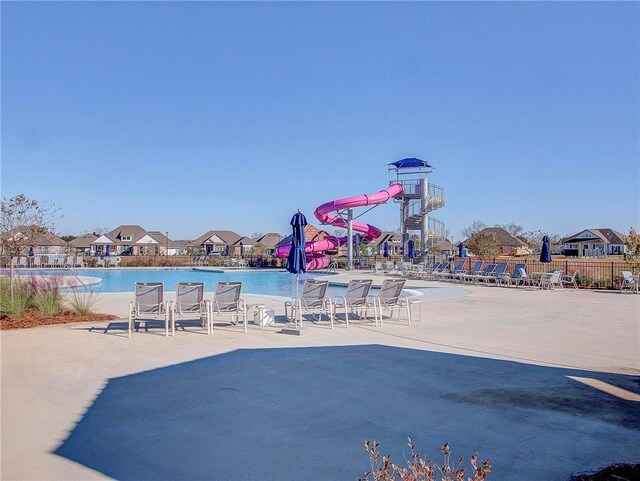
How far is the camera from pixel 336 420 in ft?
14.7

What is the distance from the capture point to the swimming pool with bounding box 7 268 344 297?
789 inches

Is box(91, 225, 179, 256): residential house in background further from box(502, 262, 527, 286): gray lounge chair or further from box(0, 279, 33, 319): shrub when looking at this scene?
box(0, 279, 33, 319): shrub

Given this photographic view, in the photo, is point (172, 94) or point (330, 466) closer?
point (330, 466)

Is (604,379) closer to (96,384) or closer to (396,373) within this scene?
(396,373)

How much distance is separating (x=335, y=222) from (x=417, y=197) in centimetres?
524

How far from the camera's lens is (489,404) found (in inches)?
194

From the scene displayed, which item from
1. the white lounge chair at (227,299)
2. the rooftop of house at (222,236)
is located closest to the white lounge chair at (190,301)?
the white lounge chair at (227,299)

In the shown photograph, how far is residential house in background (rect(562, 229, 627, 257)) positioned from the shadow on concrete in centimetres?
6175

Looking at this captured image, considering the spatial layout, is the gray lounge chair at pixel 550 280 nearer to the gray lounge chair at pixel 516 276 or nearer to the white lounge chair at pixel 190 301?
the gray lounge chair at pixel 516 276

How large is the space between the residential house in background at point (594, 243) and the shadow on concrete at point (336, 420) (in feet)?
203

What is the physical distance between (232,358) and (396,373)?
2.19 meters

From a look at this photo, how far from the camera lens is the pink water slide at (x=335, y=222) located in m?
29.8

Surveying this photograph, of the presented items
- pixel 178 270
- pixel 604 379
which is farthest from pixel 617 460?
pixel 178 270

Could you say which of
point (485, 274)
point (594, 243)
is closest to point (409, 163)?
point (485, 274)
